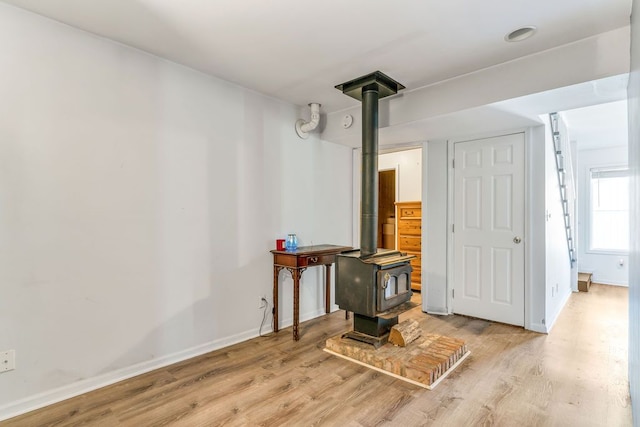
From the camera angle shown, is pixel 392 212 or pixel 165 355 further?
pixel 392 212

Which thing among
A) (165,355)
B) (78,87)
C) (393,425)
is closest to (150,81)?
(78,87)

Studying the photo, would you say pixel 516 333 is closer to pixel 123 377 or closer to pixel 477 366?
pixel 477 366

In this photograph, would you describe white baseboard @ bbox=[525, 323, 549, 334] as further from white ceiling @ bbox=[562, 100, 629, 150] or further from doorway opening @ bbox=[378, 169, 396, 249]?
doorway opening @ bbox=[378, 169, 396, 249]

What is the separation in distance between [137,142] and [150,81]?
482mm

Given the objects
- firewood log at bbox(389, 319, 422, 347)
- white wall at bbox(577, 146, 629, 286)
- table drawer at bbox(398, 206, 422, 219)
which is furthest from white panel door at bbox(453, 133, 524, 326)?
white wall at bbox(577, 146, 629, 286)

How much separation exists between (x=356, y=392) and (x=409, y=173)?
4033 millimetres

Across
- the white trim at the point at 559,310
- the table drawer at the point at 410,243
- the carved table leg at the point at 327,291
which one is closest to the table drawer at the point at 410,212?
the table drawer at the point at 410,243

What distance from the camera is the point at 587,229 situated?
568cm

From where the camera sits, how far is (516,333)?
10.5 feet

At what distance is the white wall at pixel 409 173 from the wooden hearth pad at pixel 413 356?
117 inches

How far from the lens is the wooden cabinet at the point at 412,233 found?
193 inches

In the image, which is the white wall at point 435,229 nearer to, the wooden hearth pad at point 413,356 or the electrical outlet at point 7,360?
the wooden hearth pad at point 413,356

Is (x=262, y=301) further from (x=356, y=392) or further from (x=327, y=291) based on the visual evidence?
(x=356, y=392)

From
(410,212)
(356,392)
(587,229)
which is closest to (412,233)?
(410,212)
